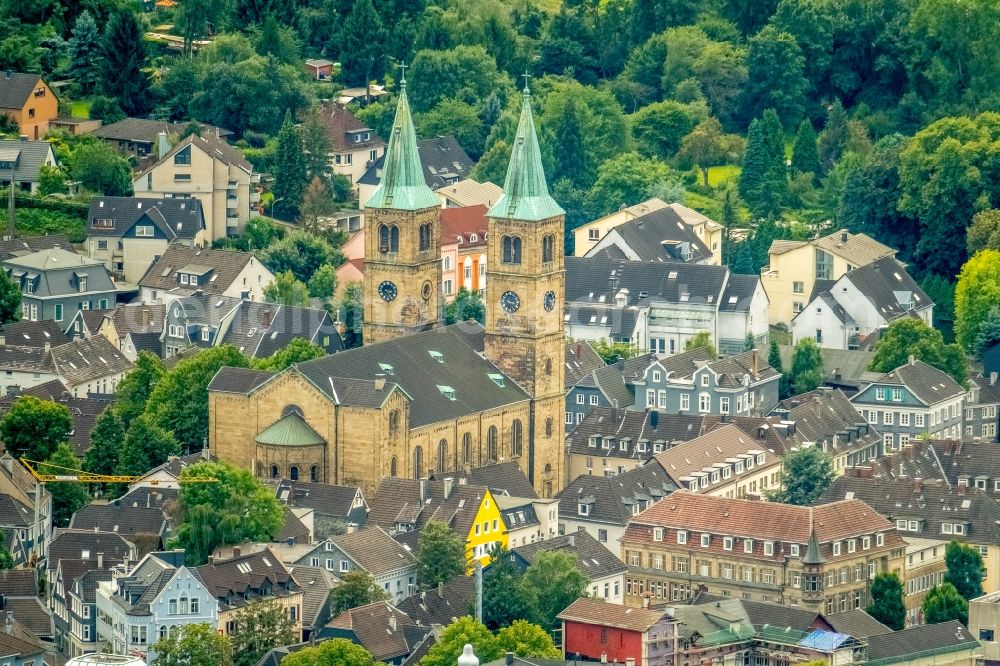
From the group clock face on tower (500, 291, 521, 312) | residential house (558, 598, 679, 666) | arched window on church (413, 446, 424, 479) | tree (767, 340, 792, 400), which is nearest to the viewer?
residential house (558, 598, 679, 666)

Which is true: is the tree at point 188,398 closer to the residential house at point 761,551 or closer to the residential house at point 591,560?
the residential house at point 591,560

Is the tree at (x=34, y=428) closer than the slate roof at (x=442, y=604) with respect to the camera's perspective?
No

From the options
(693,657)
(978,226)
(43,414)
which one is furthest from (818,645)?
(978,226)

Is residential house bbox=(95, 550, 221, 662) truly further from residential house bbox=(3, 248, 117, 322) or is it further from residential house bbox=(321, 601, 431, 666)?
residential house bbox=(3, 248, 117, 322)

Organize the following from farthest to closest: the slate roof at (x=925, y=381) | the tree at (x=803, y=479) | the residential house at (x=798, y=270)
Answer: the residential house at (x=798, y=270) → the slate roof at (x=925, y=381) → the tree at (x=803, y=479)

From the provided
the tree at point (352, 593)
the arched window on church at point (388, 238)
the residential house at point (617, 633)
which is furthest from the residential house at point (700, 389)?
the tree at point (352, 593)

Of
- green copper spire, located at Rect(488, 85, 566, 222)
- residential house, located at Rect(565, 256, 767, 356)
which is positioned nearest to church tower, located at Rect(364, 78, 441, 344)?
green copper spire, located at Rect(488, 85, 566, 222)
